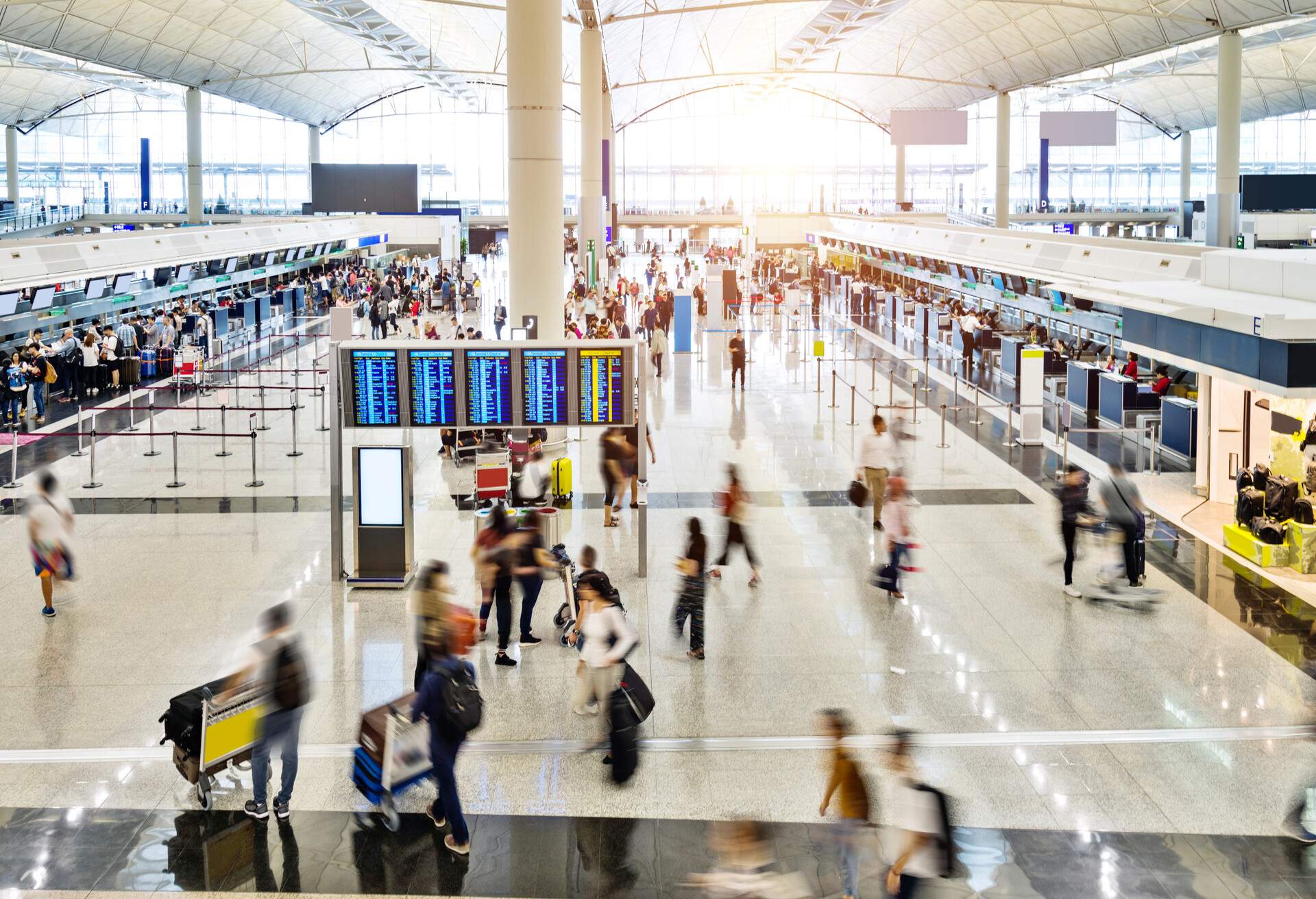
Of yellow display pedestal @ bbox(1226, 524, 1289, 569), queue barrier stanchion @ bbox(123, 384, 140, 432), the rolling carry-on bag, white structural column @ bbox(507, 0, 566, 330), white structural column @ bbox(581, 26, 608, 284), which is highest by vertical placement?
white structural column @ bbox(581, 26, 608, 284)

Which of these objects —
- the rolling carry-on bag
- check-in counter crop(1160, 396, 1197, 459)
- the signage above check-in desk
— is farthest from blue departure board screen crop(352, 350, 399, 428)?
check-in counter crop(1160, 396, 1197, 459)

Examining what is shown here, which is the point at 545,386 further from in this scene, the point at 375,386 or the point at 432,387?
the point at 375,386

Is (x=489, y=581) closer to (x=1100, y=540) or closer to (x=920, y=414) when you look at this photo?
(x=1100, y=540)

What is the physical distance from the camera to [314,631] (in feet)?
35.7

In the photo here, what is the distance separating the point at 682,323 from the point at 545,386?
21076 mm

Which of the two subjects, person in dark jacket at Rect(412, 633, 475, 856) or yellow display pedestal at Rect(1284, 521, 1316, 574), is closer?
person in dark jacket at Rect(412, 633, 475, 856)

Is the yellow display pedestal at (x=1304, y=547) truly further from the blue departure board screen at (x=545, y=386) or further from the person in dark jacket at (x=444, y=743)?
the person in dark jacket at (x=444, y=743)

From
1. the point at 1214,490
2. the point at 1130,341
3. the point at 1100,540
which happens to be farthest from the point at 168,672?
the point at 1214,490

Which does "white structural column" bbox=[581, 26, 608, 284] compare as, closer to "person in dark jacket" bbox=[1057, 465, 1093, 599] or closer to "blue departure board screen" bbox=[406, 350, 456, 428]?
"blue departure board screen" bbox=[406, 350, 456, 428]

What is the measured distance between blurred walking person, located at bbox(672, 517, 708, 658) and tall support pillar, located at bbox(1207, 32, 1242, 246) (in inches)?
1215

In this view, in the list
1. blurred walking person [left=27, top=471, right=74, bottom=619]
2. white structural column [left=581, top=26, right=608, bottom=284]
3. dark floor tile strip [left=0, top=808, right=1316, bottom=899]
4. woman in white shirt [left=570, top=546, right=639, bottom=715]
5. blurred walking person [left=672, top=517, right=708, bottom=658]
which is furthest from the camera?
white structural column [left=581, top=26, right=608, bottom=284]

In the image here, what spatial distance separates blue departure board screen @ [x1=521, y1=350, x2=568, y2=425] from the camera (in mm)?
12586

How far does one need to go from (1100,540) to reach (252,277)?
34.4 metres

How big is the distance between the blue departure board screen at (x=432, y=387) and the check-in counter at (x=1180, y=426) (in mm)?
11411
